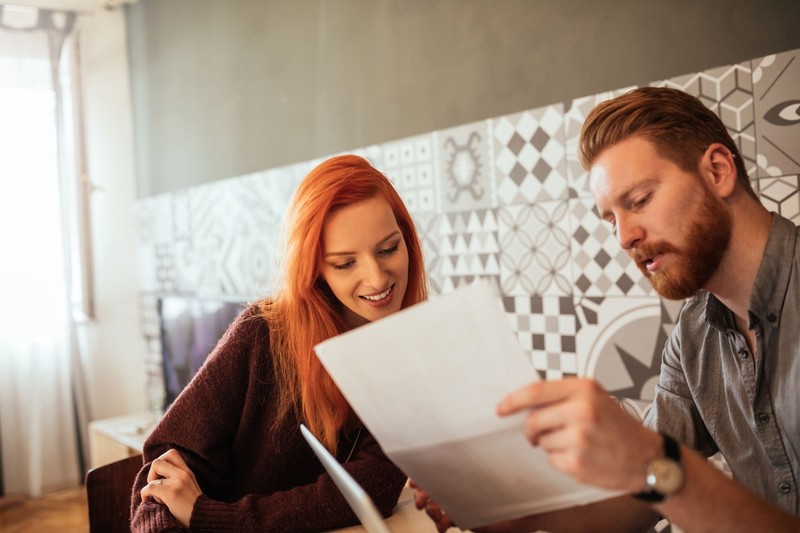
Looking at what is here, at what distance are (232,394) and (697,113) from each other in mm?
958

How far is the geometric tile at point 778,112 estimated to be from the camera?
4.74 feet

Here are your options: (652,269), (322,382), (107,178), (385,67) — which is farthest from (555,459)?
(107,178)

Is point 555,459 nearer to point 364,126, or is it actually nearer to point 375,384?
point 375,384

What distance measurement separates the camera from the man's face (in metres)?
1.07

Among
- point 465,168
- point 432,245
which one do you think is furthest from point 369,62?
point 432,245

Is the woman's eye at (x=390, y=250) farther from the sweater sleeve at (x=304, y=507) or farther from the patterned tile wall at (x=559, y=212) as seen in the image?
the patterned tile wall at (x=559, y=212)

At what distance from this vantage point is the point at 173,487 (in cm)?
107

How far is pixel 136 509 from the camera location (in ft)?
3.60

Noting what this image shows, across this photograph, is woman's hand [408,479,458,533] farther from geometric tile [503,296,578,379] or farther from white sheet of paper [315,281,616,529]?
geometric tile [503,296,578,379]

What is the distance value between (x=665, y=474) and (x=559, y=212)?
1.32 meters

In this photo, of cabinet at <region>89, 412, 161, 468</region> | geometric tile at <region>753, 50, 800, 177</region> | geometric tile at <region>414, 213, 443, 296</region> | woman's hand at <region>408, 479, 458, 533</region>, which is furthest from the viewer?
cabinet at <region>89, 412, 161, 468</region>

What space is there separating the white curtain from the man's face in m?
3.74

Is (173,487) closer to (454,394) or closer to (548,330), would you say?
(454,394)

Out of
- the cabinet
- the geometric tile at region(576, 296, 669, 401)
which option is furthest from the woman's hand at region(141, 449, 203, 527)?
the cabinet
